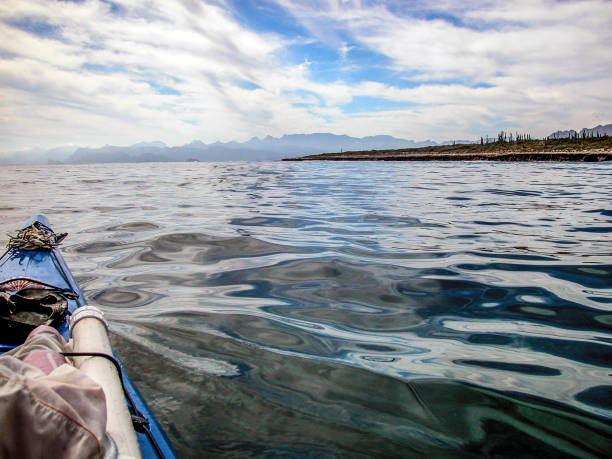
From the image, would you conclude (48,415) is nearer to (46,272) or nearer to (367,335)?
(367,335)

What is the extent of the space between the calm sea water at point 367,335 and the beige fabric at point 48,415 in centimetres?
105

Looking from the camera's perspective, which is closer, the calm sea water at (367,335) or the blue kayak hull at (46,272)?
the calm sea water at (367,335)

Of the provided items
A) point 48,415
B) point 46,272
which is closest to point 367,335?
point 48,415

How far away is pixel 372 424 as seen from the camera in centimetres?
223

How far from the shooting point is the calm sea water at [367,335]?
2.17 meters

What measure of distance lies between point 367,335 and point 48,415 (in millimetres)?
2659

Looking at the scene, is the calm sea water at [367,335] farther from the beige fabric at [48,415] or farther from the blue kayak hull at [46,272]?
the beige fabric at [48,415]

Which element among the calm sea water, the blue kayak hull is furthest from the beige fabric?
the calm sea water

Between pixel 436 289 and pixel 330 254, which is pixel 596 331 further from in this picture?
pixel 330 254

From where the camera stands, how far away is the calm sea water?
2172 mm

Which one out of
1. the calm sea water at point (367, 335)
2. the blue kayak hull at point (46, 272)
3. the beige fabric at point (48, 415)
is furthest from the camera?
the blue kayak hull at point (46, 272)

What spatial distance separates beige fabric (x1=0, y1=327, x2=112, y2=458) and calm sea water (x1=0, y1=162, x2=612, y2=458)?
3.44 ft

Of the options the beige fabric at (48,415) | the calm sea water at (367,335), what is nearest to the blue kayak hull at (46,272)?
the calm sea water at (367,335)

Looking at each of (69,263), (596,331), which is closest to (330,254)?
(596,331)
